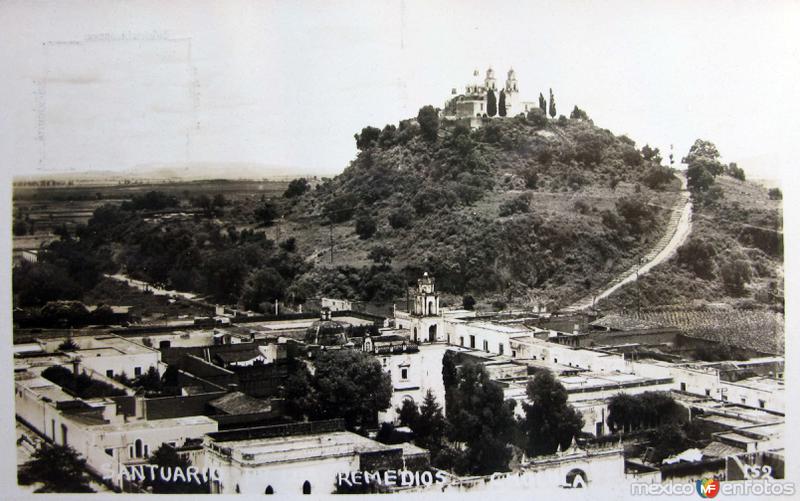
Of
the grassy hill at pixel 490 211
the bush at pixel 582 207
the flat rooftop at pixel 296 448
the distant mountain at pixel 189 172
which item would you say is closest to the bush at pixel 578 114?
the grassy hill at pixel 490 211

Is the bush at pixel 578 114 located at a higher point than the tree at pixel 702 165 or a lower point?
higher

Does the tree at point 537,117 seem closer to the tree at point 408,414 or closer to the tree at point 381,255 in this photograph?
the tree at point 381,255

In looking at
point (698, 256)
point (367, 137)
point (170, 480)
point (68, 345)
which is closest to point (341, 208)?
point (367, 137)

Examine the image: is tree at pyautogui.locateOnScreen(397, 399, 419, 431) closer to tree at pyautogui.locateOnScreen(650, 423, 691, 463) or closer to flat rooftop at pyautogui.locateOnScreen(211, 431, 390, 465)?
flat rooftop at pyautogui.locateOnScreen(211, 431, 390, 465)

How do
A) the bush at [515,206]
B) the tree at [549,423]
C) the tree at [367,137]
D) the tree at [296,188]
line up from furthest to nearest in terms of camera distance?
the bush at [515,206], the tree at [367,137], the tree at [296,188], the tree at [549,423]

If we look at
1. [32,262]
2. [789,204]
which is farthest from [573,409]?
[32,262]

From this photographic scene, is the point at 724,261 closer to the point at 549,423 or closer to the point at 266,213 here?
the point at 549,423

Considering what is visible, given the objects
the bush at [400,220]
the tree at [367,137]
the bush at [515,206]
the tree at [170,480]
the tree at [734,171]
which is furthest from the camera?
the bush at [515,206]
